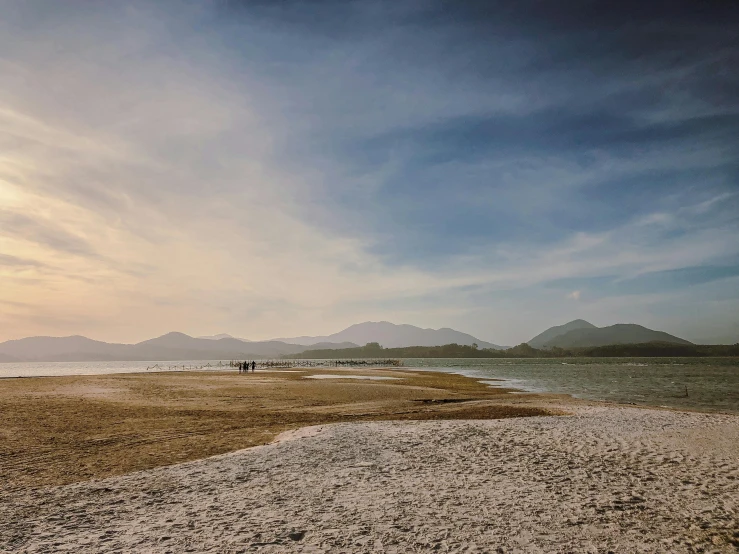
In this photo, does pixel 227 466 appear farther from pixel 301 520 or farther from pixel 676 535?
pixel 676 535

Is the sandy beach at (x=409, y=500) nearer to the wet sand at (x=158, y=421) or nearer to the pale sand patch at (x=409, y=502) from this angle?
the pale sand patch at (x=409, y=502)

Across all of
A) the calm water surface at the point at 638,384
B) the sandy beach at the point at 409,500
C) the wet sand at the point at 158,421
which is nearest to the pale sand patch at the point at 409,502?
the sandy beach at the point at 409,500

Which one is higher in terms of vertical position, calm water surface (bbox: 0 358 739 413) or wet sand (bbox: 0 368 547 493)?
wet sand (bbox: 0 368 547 493)

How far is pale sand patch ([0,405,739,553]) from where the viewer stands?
22.7 ft

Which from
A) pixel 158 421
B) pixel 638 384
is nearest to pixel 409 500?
pixel 158 421

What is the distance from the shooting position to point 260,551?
652 centimetres

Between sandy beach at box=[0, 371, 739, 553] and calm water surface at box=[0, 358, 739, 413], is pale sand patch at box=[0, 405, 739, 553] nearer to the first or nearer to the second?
sandy beach at box=[0, 371, 739, 553]

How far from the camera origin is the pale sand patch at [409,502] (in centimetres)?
692

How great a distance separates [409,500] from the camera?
28.7 feet

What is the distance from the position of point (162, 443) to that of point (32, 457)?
3628 millimetres

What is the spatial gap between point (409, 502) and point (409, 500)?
0.11m

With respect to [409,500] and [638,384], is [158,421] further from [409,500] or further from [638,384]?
[638,384]

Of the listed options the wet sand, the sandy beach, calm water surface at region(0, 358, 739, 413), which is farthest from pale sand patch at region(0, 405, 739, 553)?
calm water surface at region(0, 358, 739, 413)

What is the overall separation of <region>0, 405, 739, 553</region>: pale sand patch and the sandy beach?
4 centimetres
